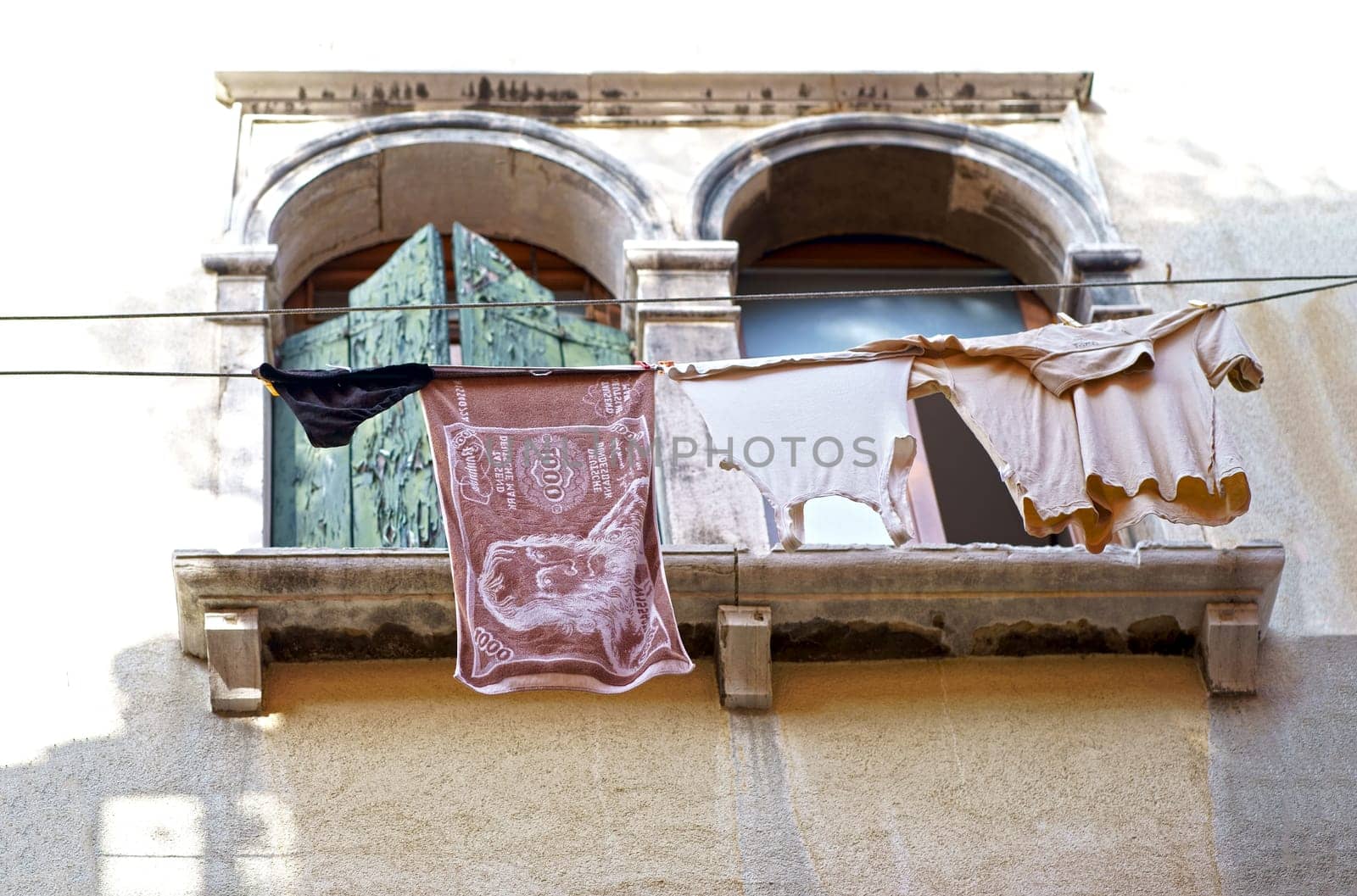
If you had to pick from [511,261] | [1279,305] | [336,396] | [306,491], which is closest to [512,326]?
[511,261]

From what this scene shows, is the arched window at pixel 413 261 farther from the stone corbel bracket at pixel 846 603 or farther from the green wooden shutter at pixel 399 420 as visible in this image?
the stone corbel bracket at pixel 846 603

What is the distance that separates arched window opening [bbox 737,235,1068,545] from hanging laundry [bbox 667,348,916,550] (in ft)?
4.94

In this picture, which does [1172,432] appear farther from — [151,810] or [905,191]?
[151,810]

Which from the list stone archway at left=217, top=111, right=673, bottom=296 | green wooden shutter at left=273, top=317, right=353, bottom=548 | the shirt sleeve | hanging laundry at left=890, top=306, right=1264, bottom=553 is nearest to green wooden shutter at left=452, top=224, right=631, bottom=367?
stone archway at left=217, top=111, right=673, bottom=296

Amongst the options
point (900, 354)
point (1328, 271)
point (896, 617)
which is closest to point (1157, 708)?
point (896, 617)

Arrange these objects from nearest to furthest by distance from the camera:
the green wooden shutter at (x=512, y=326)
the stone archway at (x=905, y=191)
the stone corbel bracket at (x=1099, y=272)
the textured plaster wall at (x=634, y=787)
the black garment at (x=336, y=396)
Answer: the textured plaster wall at (x=634, y=787), the black garment at (x=336, y=396), the green wooden shutter at (x=512, y=326), the stone corbel bracket at (x=1099, y=272), the stone archway at (x=905, y=191)

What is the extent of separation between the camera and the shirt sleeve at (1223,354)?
639 cm

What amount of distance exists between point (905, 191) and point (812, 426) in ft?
9.89

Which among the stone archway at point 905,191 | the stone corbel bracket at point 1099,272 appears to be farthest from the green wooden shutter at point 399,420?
the stone corbel bracket at point 1099,272

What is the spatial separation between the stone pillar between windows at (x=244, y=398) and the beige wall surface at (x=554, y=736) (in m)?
0.02

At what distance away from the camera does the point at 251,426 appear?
24.0 ft

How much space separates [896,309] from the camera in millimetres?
8633

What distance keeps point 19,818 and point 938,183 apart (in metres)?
4.97

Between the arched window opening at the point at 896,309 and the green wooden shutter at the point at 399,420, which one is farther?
the arched window opening at the point at 896,309
